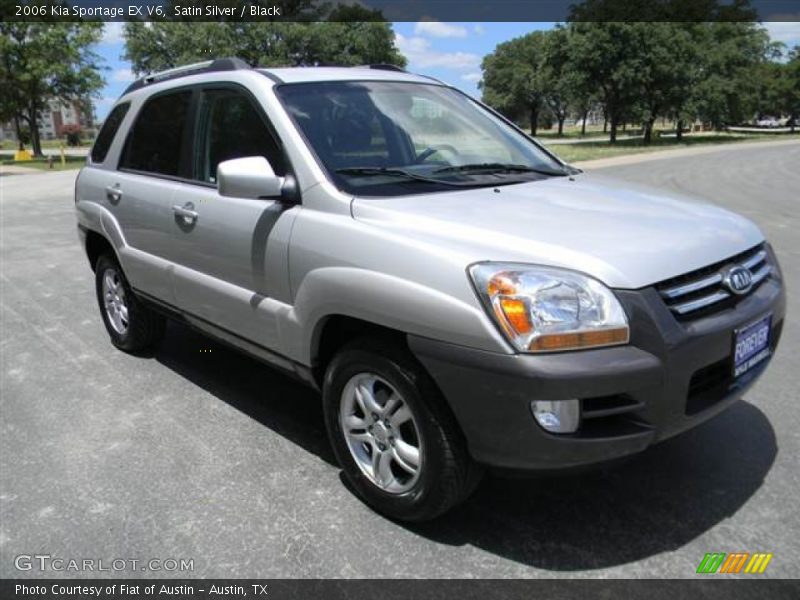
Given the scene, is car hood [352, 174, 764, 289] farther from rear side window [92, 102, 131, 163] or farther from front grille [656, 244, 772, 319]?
rear side window [92, 102, 131, 163]

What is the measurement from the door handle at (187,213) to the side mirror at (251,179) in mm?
725

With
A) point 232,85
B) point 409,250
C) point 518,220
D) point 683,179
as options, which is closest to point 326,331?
point 409,250

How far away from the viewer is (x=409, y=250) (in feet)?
8.51

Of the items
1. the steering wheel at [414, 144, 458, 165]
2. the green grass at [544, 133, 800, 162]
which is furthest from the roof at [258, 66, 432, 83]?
the green grass at [544, 133, 800, 162]

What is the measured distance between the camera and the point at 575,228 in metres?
2.65

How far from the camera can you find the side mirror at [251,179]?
307 centimetres

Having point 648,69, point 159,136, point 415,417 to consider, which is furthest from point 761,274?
point 648,69

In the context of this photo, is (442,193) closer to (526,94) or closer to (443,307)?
(443,307)

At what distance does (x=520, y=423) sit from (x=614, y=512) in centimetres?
91

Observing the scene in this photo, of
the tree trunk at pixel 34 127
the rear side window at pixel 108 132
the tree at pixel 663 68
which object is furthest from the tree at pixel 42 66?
the rear side window at pixel 108 132

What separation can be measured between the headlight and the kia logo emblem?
614 mm

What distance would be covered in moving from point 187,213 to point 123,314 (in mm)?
1687

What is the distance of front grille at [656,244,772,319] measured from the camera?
247cm

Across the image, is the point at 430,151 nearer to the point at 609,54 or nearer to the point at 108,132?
the point at 108,132
